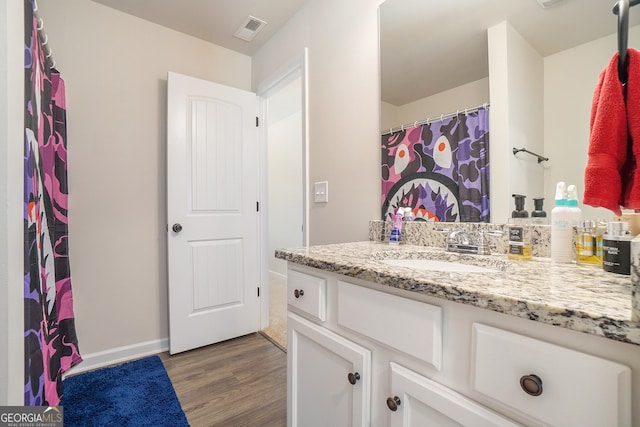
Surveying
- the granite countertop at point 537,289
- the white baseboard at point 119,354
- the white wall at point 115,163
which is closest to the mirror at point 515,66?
the granite countertop at point 537,289

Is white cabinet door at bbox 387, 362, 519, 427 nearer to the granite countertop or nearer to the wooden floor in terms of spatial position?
the granite countertop

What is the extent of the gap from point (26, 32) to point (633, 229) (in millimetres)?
1666

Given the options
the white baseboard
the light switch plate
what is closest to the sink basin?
the light switch plate

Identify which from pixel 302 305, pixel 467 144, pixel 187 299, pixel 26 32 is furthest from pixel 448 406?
pixel 187 299

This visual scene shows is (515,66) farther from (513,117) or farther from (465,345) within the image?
(465,345)

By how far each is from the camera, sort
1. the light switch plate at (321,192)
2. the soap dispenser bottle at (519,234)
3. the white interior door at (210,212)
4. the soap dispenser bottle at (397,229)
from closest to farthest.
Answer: the soap dispenser bottle at (519,234) < the soap dispenser bottle at (397,229) < the light switch plate at (321,192) < the white interior door at (210,212)

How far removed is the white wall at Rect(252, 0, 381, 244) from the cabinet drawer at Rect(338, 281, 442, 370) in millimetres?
726

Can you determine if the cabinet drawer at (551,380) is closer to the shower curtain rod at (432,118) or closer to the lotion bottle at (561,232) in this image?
the lotion bottle at (561,232)

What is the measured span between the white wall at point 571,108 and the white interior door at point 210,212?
194cm

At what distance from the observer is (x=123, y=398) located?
1516 millimetres

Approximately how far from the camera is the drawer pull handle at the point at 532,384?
443 millimetres

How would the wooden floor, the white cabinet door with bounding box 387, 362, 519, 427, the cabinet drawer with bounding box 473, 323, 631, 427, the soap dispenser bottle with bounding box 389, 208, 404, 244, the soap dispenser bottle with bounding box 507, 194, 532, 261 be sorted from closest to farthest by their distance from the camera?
the cabinet drawer with bounding box 473, 323, 631, 427 < the white cabinet door with bounding box 387, 362, 519, 427 < the soap dispenser bottle with bounding box 507, 194, 532, 261 < the soap dispenser bottle with bounding box 389, 208, 404, 244 < the wooden floor

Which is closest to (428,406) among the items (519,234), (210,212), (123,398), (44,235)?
(519,234)

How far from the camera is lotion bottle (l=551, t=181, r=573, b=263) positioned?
0.79 m
